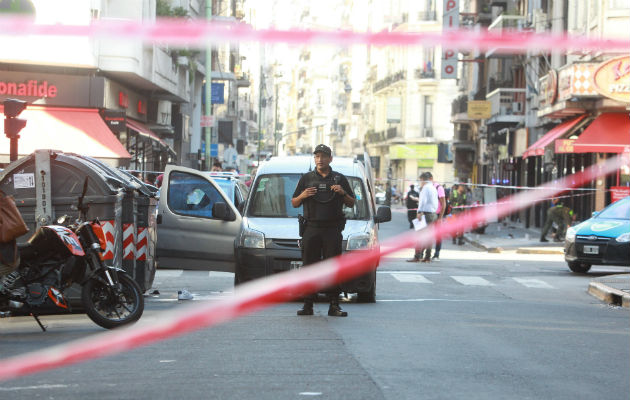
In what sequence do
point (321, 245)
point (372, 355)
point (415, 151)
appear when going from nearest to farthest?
point (372, 355) < point (321, 245) < point (415, 151)

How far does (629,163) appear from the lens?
29.3 m

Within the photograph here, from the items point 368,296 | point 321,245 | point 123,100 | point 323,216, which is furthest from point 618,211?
point 123,100

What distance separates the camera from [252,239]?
48.3ft

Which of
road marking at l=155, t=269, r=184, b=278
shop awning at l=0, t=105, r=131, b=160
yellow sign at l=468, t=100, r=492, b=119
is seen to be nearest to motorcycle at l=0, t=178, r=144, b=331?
road marking at l=155, t=269, r=184, b=278

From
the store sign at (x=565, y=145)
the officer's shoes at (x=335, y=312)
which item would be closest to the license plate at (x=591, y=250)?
the officer's shoes at (x=335, y=312)

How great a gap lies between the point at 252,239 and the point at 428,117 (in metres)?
75.7

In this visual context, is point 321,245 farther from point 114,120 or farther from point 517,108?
point 517,108

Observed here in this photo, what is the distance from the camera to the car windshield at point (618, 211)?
75.5 feet

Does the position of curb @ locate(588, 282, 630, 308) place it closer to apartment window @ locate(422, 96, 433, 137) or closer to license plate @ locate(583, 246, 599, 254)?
license plate @ locate(583, 246, 599, 254)

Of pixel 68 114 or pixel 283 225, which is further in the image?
pixel 68 114

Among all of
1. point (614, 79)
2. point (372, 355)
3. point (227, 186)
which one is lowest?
point (372, 355)

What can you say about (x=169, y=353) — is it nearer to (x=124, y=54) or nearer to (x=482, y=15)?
(x=124, y=54)

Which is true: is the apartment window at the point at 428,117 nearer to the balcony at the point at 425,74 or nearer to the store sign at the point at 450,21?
the balcony at the point at 425,74

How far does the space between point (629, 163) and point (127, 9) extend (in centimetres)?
1399
